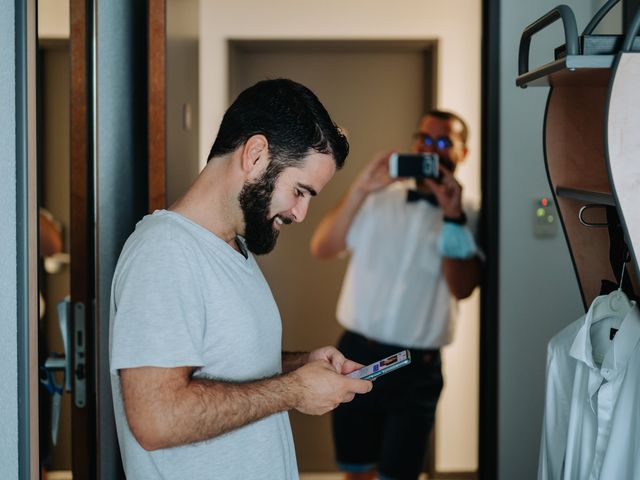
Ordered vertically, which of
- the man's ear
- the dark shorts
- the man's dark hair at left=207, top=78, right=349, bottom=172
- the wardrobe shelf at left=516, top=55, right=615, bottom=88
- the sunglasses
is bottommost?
the dark shorts

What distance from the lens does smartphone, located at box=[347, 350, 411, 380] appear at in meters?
1.40

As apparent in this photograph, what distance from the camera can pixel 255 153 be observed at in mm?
1339

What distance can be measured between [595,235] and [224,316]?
0.85m

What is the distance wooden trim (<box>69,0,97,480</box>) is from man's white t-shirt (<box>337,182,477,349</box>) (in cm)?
128

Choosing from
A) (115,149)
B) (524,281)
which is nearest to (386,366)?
(115,149)

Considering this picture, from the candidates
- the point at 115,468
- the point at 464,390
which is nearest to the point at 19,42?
the point at 115,468

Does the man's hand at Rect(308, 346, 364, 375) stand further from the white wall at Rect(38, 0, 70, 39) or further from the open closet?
the white wall at Rect(38, 0, 70, 39)

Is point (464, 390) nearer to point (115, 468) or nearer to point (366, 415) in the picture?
point (366, 415)

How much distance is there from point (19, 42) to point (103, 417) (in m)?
0.89

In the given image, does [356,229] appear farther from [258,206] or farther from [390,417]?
[258,206]

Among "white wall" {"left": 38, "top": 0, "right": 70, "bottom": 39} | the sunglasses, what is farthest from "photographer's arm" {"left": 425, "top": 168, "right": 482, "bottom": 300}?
"white wall" {"left": 38, "top": 0, "right": 70, "bottom": 39}

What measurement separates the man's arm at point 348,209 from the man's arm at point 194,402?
1572mm

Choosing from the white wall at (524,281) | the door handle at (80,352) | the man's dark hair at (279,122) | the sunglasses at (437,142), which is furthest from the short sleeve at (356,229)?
the man's dark hair at (279,122)

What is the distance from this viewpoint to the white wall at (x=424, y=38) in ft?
11.5
